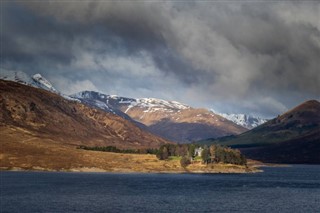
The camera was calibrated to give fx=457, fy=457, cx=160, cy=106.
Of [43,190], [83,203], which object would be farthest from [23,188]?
[83,203]

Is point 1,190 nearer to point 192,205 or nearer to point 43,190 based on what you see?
point 43,190

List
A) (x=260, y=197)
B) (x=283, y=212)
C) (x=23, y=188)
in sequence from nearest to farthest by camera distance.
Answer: (x=283, y=212), (x=260, y=197), (x=23, y=188)

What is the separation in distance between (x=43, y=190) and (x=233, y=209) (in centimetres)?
7489

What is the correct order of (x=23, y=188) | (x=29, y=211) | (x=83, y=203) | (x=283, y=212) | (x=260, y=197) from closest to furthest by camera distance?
1. (x=29, y=211)
2. (x=283, y=212)
3. (x=83, y=203)
4. (x=260, y=197)
5. (x=23, y=188)

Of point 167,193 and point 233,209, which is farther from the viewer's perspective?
point 167,193

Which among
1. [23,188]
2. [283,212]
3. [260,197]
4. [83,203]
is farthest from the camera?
[23,188]

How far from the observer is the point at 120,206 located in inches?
4998

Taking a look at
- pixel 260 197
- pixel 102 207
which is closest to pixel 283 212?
pixel 260 197

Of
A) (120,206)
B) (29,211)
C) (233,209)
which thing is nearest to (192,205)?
(233,209)

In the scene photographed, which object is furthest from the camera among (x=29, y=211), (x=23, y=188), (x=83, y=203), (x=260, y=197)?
(x=23, y=188)

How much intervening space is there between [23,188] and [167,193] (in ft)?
177

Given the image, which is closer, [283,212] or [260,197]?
[283,212]

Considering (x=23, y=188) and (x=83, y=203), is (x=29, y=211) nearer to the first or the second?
(x=83, y=203)

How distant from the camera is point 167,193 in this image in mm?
167500
